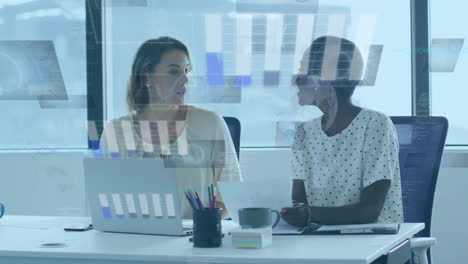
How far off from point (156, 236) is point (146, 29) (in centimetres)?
196

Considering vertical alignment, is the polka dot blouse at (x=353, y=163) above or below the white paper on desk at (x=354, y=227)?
above

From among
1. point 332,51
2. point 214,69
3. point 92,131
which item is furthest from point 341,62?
point 92,131

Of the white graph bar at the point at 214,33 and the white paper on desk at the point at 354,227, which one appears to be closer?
the white paper on desk at the point at 354,227

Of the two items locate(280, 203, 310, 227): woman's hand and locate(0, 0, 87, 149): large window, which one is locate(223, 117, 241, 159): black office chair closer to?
locate(280, 203, 310, 227): woman's hand

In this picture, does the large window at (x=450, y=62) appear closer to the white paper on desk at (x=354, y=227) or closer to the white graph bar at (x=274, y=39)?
the white graph bar at (x=274, y=39)

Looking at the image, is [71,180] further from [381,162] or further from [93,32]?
[381,162]

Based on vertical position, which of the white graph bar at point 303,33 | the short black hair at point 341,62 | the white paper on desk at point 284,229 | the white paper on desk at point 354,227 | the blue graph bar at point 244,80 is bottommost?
the white paper on desk at point 284,229

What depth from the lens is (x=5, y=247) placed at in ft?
4.95

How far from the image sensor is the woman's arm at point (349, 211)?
5.58 feet

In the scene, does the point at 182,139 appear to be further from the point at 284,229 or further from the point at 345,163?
the point at 284,229

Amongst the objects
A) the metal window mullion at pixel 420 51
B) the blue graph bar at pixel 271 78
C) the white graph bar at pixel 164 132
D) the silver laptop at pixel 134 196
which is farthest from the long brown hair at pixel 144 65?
the metal window mullion at pixel 420 51

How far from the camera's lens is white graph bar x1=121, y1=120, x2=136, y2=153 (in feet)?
7.30

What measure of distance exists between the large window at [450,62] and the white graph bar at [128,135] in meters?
1.65

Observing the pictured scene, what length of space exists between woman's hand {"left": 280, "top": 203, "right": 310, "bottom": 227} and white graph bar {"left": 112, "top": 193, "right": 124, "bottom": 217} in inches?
15.6
